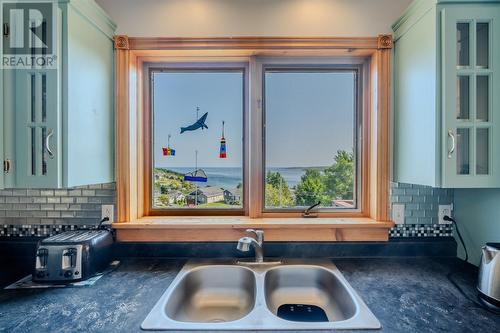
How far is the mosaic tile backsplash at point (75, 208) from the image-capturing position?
157cm

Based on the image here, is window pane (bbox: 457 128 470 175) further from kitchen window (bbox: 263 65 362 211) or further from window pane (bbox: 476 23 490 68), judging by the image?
kitchen window (bbox: 263 65 362 211)

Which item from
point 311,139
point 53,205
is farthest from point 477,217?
point 53,205

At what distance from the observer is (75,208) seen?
157cm

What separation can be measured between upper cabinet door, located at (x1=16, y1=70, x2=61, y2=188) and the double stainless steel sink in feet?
2.51

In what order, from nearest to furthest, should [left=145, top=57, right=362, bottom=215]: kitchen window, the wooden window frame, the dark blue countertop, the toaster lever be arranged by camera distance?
the dark blue countertop, the toaster lever, the wooden window frame, [left=145, top=57, right=362, bottom=215]: kitchen window

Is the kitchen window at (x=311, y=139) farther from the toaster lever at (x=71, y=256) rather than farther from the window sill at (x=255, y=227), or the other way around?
the toaster lever at (x=71, y=256)

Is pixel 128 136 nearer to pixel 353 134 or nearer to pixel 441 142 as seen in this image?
pixel 353 134

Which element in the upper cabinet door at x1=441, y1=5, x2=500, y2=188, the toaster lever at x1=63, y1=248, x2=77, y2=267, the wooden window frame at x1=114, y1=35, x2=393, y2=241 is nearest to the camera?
the upper cabinet door at x1=441, y1=5, x2=500, y2=188

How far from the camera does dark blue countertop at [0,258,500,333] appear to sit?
96cm

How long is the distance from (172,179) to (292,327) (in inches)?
46.6

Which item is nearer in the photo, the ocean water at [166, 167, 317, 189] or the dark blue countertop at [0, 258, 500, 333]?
the dark blue countertop at [0, 258, 500, 333]

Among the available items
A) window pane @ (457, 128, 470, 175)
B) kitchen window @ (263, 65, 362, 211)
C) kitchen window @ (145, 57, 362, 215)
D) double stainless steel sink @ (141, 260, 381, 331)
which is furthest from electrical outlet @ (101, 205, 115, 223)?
window pane @ (457, 128, 470, 175)

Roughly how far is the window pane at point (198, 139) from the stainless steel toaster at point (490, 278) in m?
1.26

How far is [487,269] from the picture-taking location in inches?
43.7
